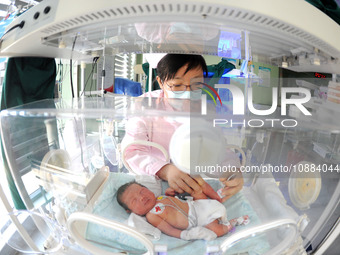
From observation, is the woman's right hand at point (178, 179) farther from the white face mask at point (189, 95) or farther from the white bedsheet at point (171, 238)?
the white face mask at point (189, 95)

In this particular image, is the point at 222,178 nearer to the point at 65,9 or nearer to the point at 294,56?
the point at 294,56

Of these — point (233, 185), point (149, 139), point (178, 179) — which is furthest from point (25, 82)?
point (233, 185)

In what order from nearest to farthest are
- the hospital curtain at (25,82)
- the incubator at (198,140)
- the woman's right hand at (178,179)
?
the incubator at (198,140) → the woman's right hand at (178,179) → the hospital curtain at (25,82)

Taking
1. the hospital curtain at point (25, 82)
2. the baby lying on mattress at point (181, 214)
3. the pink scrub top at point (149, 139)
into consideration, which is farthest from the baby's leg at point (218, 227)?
the hospital curtain at point (25, 82)

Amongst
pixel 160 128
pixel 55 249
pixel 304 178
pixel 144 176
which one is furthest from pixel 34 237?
pixel 304 178

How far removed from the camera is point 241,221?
0.72 metres

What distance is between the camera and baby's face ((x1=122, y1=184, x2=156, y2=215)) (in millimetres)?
777

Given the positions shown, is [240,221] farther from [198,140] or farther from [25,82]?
[25,82]

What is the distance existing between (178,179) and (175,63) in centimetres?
39

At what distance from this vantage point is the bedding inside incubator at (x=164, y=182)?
2.03 ft

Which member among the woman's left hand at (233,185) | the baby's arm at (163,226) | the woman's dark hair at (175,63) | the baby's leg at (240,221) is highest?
the woman's dark hair at (175,63)

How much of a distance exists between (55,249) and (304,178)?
0.73m

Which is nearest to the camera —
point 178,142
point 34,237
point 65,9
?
point 65,9

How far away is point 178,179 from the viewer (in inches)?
27.9
